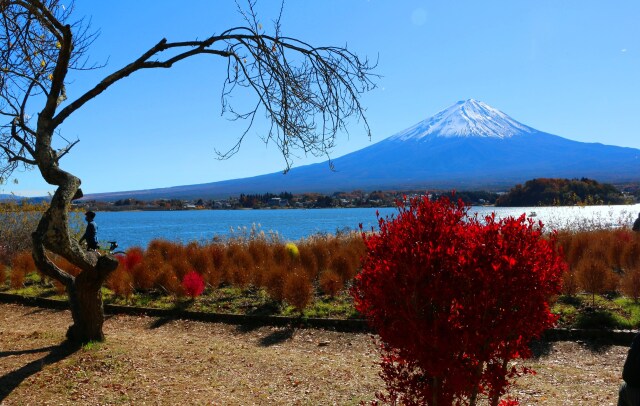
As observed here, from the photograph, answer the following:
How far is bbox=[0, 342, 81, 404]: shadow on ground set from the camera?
18.6 feet

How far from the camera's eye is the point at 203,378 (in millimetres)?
6078

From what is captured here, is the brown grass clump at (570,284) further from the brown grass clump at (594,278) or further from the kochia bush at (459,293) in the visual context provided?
the kochia bush at (459,293)

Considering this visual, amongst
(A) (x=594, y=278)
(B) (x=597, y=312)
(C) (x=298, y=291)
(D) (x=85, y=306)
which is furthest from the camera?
(A) (x=594, y=278)

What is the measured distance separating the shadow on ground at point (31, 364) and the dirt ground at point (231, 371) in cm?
1

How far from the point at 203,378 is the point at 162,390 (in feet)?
1.73

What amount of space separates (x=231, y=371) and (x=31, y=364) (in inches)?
89.4

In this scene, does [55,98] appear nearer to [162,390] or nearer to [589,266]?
[162,390]

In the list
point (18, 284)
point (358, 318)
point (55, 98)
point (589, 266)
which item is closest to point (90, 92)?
point (55, 98)

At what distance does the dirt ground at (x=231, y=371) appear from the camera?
5.50 metres

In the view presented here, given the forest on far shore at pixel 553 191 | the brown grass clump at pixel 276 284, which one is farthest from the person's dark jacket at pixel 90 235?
the forest on far shore at pixel 553 191

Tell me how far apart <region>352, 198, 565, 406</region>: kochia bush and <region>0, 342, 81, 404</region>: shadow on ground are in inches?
167

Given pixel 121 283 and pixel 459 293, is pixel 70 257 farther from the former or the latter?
pixel 459 293

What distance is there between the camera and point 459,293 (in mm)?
3398

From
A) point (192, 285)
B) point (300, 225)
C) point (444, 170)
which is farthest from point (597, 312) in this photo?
point (444, 170)
